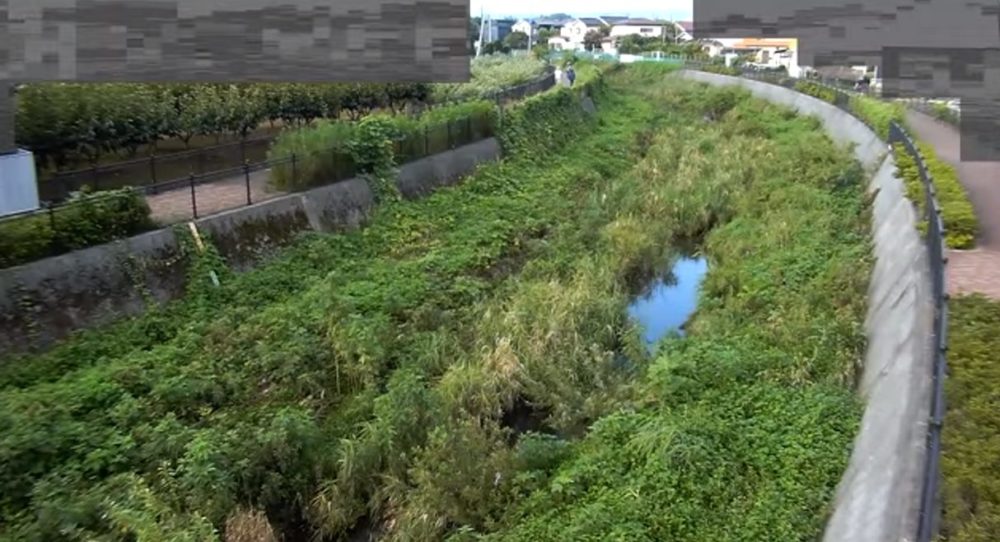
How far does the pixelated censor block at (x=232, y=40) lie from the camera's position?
39.4ft

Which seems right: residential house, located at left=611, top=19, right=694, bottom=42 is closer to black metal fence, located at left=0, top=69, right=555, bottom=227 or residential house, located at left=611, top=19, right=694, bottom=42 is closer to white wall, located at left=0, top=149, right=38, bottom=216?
black metal fence, located at left=0, top=69, right=555, bottom=227

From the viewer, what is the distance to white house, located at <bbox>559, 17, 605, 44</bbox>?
108963 millimetres

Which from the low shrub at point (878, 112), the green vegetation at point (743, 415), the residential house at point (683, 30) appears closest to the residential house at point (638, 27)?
the residential house at point (683, 30)

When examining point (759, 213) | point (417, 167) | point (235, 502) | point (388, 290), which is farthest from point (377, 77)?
point (759, 213)

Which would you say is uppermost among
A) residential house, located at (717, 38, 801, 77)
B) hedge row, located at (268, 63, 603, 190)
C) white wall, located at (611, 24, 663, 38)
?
white wall, located at (611, 24, 663, 38)

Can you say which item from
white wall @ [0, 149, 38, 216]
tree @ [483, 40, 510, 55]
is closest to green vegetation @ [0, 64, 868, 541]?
white wall @ [0, 149, 38, 216]

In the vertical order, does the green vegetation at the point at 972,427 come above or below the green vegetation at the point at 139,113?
below

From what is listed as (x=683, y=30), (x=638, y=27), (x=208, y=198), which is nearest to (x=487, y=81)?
(x=208, y=198)

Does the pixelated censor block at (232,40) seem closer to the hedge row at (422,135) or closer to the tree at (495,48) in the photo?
the hedge row at (422,135)

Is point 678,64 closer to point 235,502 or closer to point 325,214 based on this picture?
point 325,214

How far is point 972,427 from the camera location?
648cm

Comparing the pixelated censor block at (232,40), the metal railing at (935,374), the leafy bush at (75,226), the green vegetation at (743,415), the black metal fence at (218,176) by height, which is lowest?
the green vegetation at (743,415)

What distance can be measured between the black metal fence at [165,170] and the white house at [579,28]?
92615mm

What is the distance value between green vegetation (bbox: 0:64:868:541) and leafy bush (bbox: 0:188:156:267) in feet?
3.91
